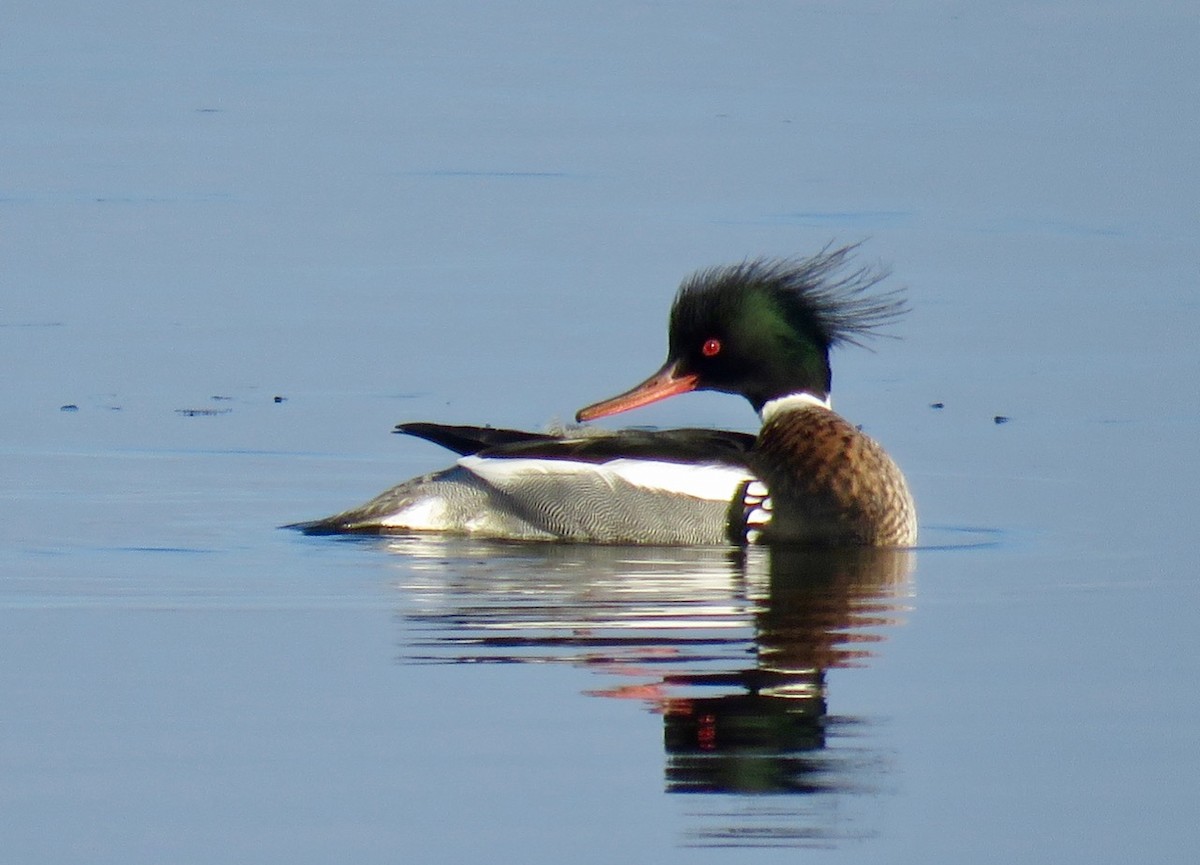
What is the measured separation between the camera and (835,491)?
10.1 metres

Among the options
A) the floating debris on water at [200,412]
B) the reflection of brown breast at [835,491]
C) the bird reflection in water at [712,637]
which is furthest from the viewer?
the floating debris on water at [200,412]

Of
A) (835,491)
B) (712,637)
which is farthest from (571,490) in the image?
(712,637)

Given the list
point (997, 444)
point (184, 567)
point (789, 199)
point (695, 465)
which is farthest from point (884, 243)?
point (184, 567)

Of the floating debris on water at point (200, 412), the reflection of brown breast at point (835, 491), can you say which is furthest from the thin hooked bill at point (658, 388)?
the floating debris on water at point (200, 412)

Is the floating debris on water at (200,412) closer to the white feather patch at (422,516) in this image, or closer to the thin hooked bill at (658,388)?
the white feather patch at (422,516)

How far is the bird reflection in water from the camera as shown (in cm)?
609

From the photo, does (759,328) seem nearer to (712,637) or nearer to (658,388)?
(658,388)

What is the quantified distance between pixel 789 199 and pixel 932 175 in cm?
156

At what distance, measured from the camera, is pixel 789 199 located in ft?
59.8

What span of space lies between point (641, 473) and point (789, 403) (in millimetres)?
890

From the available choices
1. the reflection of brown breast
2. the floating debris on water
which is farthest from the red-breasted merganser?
the floating debris on water

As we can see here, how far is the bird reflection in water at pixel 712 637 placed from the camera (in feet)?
20.0

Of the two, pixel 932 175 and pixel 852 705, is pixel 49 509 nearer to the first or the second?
pixel 852 705

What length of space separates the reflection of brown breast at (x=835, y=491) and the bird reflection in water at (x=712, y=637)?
0.13m
